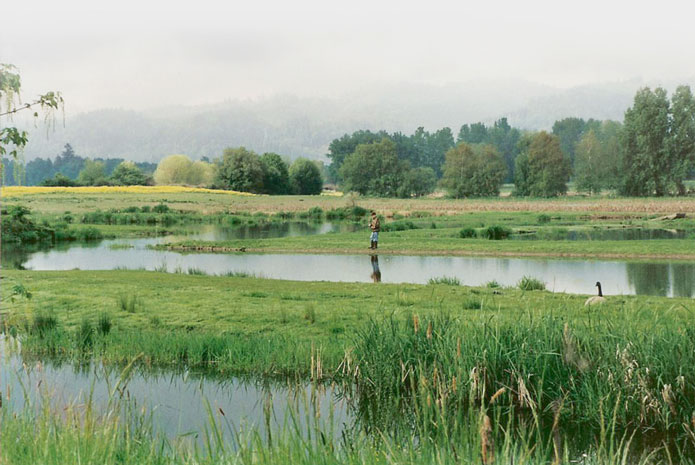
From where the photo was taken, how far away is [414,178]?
133250 millimetres

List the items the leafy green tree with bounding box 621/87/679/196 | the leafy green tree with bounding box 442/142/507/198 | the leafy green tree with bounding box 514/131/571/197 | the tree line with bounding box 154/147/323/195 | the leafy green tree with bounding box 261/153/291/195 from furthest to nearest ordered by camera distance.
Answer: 1. the leafy green tree with bounding box 261/153/291/195
2. the tree line with bounding box 154/147/323/195
3. the leafy green tree with bounding box 442/142/507/198
4. the leafy green tree with bounding box 514/131/571/197
5. the leafy green tree with bounding box 621/87/679/196

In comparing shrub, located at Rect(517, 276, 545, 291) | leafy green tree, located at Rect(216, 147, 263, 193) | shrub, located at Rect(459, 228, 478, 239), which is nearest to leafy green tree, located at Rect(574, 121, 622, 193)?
leafy green tree, located at Rect(216, 147, 263, 193)

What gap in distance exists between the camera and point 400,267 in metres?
31.0

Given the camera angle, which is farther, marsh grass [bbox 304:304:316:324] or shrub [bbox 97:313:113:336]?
marsh grass [bbox 304:304:316:324]

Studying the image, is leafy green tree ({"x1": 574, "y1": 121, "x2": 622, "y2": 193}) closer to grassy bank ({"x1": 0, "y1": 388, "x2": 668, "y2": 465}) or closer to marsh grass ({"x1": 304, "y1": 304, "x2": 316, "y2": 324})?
marsh grass ({"x1": 304, "y1": 304, "x2": 316, "y2": 324})

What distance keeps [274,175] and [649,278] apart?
106279mm

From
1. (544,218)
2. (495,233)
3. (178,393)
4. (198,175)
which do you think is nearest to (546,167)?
(544,218)

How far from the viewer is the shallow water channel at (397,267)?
25.3 meters

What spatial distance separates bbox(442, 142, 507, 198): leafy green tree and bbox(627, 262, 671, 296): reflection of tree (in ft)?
294

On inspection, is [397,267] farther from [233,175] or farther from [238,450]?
[233,175]

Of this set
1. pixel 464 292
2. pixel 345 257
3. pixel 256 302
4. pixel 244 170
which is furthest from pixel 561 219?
pixel 244 170

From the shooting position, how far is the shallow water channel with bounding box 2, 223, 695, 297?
25342 millimetres

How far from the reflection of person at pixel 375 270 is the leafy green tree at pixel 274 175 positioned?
3626 inches

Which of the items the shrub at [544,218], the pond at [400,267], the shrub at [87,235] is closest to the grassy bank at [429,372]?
the pond at [400,267]
